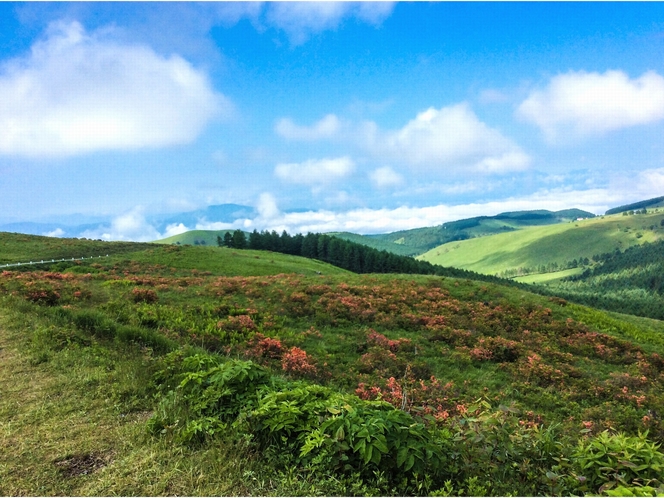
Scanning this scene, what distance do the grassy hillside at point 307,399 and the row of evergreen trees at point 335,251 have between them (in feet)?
286

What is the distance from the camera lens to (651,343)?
23.1m

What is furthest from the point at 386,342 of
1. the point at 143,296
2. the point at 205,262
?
the point at 205,262

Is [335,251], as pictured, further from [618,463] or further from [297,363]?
[618,463]

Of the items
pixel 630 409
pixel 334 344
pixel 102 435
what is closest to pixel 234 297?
pixel 334 344

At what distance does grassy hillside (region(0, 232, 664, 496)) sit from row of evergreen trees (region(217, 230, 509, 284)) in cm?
8721

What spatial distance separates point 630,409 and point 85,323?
63.7ft

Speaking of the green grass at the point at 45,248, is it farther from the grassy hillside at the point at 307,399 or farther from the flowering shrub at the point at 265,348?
the flowering shrub at the point at 265,348

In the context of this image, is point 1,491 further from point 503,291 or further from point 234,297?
point 503,291

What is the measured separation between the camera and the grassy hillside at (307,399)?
4.93 m

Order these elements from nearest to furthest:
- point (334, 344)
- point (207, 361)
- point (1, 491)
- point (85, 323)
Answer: point (1, 491) → point (207, 361) → point (85, 323) → point (334, 344)

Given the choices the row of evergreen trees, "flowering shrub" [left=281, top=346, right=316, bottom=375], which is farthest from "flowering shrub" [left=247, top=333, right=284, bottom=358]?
the row of evergreen trees

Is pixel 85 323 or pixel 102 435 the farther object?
pixel 85 323

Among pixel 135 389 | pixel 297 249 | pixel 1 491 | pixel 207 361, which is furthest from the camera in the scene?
pixel 297 249

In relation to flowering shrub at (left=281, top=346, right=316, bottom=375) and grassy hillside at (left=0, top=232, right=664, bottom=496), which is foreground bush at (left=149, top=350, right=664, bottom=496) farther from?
flowering shrub at (left=281, top=346, right=316, bottom=375)
